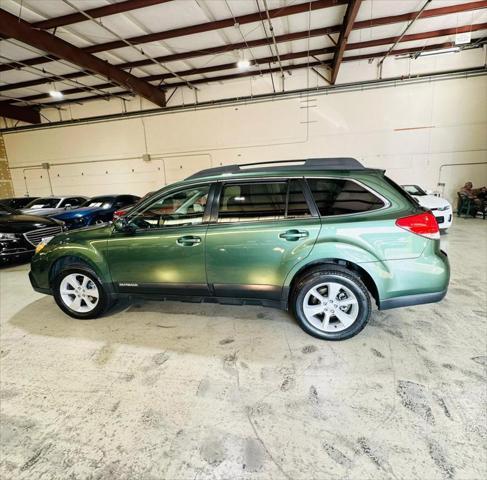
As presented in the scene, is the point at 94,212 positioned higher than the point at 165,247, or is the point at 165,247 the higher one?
the point at 94,212

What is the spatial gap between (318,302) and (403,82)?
9968mm

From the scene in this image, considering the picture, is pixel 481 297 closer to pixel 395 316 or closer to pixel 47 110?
pixel 395 316

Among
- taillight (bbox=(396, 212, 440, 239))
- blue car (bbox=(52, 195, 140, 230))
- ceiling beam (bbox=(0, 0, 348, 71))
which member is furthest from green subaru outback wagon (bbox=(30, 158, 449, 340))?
ceiling beam (bbox=(0, 0, 348, 71))

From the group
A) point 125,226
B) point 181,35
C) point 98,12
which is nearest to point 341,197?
point 125,226

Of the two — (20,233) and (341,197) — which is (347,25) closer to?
(341,197)

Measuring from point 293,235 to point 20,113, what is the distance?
15.3 meters

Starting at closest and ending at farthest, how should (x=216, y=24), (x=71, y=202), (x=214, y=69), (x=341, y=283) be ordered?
1. (x=341, y=283)
2. (x=216, y=24)
3. (x=71, y=202)
4. (x=214, y=69)

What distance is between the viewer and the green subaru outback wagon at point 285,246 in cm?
208

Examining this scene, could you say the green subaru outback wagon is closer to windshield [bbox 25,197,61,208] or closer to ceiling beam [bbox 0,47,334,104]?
windshield [bbox 25,197,61,208]

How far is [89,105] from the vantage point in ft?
38.3

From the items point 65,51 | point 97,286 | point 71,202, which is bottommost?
point 97,286

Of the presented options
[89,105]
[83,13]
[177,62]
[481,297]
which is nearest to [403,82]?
[177,62]

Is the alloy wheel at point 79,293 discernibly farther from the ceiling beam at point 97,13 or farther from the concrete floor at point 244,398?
the ceiling beam at point 97,13

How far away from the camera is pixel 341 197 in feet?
7.16
